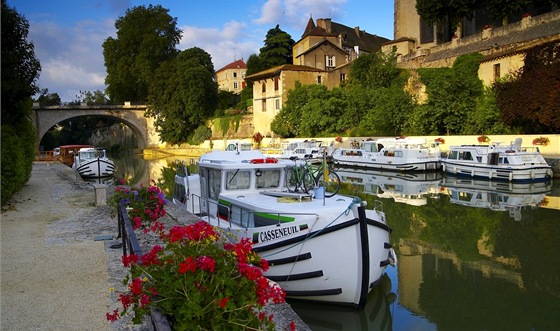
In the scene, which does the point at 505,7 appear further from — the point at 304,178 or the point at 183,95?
the point at 304,178

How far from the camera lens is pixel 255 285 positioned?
10.0ft

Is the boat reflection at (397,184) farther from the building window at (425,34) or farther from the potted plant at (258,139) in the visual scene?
the building window at (425,34)

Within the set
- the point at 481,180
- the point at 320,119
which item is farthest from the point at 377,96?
the point at 481,180

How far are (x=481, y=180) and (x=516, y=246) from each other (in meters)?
13.1

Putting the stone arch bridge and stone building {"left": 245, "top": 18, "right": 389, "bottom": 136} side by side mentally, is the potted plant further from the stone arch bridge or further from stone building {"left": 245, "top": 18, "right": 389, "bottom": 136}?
the stone arch bridge

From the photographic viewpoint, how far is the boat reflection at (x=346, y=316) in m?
7.08

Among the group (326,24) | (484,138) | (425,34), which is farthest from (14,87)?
(326,24)

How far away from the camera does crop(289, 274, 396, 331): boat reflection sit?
23.2 ft

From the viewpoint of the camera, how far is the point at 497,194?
1917cm

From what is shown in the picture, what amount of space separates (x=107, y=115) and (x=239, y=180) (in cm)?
5270

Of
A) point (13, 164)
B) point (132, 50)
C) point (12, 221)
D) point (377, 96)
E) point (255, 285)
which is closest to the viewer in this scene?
point (255, 285)

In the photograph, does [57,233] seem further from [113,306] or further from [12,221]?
[113,306]

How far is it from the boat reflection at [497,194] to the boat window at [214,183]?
371 inches

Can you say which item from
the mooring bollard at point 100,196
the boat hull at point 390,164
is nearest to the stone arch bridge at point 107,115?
the boat hull at point 390,164
